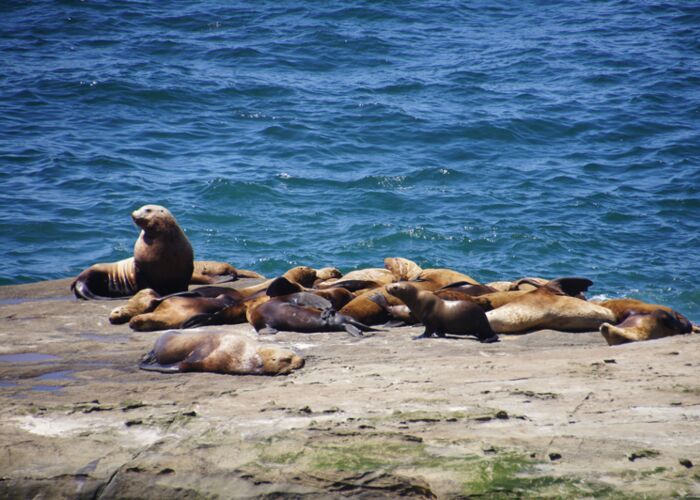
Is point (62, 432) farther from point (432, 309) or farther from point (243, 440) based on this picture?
point (432, 309)

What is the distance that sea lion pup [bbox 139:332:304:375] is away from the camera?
5.70 meters

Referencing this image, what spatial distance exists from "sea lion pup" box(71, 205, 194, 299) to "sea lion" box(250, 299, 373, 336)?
7.88ft

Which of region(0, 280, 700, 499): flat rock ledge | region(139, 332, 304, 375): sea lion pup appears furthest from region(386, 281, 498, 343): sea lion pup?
region(139, 332, 304, 375): sea lion pup

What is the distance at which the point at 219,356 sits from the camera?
5.83m

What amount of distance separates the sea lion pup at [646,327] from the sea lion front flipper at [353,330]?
1841 millimetres

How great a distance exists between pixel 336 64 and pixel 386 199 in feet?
27.6

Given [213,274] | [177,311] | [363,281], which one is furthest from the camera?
[213,274]

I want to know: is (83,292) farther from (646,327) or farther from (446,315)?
(646,327)

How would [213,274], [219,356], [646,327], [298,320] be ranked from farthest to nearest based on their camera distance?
[213,274] < [298,320] < [646,327] < [219,356]

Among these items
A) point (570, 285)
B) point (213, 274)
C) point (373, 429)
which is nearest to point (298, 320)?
point (570, 285)

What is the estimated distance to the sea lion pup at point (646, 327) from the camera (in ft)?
21.2

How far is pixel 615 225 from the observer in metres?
14.4

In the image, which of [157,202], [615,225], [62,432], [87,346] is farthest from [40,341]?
[615,225]

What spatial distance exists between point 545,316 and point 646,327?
843 millimetres
